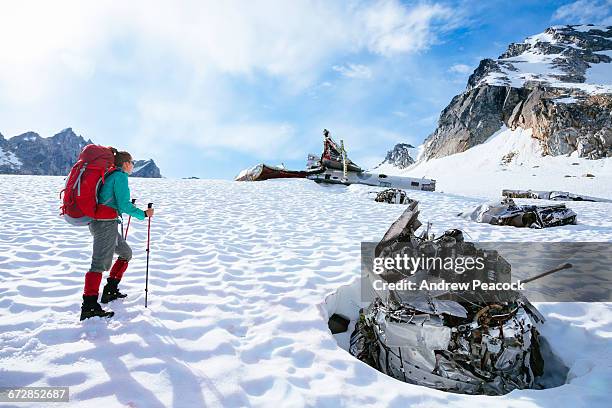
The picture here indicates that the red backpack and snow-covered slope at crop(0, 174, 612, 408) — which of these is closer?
snow-covered slope at crop(0, 174, 612, 408)

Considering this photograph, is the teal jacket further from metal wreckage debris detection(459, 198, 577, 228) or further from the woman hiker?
metal wreckage debris detection(459, 198, 577, 228)

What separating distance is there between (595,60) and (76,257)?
117 metres

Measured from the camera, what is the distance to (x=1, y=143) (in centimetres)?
19888

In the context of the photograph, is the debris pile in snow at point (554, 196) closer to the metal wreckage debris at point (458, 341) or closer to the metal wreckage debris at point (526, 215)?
the metal wreckage debris at point (526, 215)

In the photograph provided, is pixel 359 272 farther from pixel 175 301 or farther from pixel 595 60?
pixel 595 60

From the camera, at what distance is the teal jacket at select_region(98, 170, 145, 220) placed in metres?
4.46

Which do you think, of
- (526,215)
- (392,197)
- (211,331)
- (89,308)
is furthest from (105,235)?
(392,197)

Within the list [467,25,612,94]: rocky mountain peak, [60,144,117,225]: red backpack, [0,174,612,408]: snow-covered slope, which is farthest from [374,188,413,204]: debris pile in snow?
[467,25,612,94]: rocky mountain peak

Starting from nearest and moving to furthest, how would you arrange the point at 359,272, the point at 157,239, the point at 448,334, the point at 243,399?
the point at 243,399 < the point at 448,334 < the point at 359,272 < the point at 157,239

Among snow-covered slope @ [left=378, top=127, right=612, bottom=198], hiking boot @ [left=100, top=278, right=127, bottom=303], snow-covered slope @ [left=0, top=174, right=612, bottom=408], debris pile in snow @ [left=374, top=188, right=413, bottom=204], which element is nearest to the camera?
snow-covered slope @ [left=0, top=174, right=612, bottom=408]

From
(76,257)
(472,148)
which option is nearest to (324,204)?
(76,257)

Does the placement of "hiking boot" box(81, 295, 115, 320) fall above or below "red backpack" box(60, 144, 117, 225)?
below

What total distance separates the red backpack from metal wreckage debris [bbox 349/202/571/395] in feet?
13.9

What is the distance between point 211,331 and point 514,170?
2388 inches
